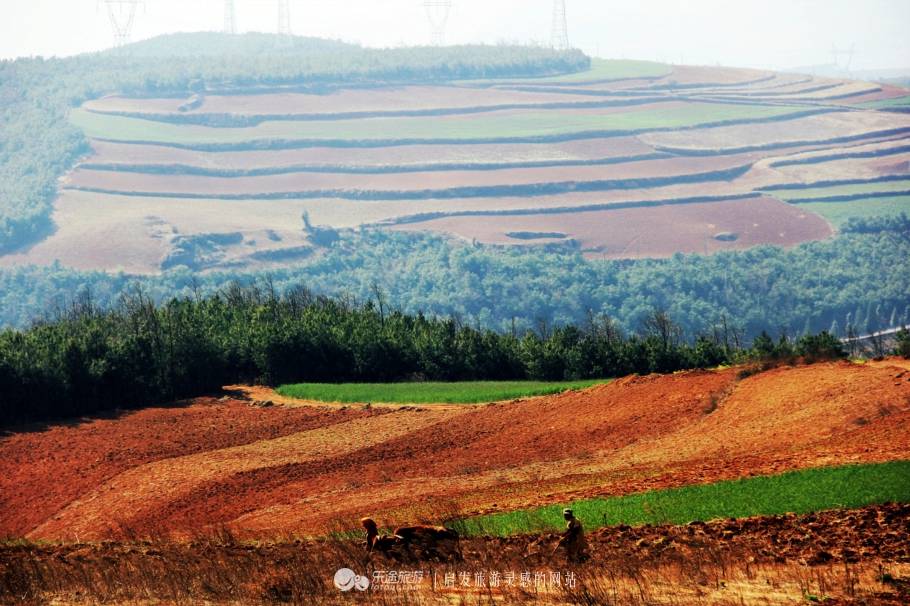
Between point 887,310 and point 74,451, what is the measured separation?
154m

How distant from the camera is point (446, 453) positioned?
4838 cm

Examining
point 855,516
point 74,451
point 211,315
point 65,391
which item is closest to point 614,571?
point 855,516

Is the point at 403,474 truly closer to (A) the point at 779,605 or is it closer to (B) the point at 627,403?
(B) the point at 627,403

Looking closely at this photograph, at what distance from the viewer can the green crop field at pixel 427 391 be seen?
65.8 metres

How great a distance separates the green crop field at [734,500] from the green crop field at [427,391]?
101 ft

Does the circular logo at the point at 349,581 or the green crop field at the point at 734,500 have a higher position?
the circular logo at the point at 349,581

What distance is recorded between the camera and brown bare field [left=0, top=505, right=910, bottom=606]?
2388cm

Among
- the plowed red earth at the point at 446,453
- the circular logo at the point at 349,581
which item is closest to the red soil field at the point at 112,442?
the plowed red earth at the point at 446,453

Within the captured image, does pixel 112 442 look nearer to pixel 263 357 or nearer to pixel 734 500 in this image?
pixel 263 357

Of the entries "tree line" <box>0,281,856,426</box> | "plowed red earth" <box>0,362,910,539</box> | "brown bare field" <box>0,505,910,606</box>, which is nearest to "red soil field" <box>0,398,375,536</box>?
"plowed red earth" <box>0,362,910,539</box>

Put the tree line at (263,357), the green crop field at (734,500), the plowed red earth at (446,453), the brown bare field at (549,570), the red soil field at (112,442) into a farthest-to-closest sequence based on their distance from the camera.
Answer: the tree line at (263,357)
the red soil field at (112,442)
the plowed red earth at (446,453)
the green crop field at (734,500)
the brown bare field at (549,570)

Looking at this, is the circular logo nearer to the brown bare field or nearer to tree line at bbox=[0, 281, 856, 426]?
the brown bare field

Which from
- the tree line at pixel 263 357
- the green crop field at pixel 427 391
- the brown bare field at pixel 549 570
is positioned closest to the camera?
the brown bare field at pixel 549 570

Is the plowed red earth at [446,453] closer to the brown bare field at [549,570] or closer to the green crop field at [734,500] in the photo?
the green crop field at [734,500]
